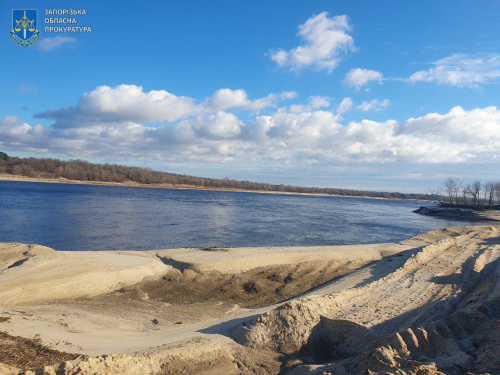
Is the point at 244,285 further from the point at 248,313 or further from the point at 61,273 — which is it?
the point at 61,273

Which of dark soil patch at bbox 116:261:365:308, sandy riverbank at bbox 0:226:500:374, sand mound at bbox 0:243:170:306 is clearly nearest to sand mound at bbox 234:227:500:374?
sandy riverbank at bbox 0:226:500:374

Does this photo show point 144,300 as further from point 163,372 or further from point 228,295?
point 163,372

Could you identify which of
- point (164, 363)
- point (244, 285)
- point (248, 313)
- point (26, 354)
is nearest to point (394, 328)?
point (248, 313)

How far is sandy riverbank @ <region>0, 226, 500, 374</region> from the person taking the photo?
213 inches

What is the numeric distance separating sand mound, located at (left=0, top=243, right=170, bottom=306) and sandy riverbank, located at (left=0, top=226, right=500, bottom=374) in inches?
1.5

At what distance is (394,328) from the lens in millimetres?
6785

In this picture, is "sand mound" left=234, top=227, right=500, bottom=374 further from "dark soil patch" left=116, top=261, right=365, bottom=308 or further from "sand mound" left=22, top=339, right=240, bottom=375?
"dark soil patch" left=116, top=261, right=365, bottom=308

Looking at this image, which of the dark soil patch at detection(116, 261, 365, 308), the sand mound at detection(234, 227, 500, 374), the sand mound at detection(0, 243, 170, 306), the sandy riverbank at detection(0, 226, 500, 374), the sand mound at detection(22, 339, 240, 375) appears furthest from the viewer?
the dark soil patch at detection(116, 261, 365, 308)

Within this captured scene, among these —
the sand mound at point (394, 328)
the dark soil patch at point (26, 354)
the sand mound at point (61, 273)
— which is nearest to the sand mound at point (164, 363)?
the dark soil patch at point (26, 354)

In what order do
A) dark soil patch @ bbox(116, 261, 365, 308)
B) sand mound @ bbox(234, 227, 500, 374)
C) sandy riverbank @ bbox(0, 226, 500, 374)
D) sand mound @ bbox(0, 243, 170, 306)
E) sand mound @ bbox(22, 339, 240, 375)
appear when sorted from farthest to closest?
dark soil patch @ bbox(116, 261, 365, 308) < sand mound @ bbox(0, 243, 170, 306) < sandy riverbank @ bbox(0, 226, 500, 374) < sand mound @ bbox(234, 227, 500, 374) < sand mound @ bbox(22, 339, 240, 375)

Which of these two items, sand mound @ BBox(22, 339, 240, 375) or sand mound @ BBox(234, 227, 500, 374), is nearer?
sand mound @ BBox(22, 339, 240, 375)

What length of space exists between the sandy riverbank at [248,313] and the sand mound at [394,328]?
26mm

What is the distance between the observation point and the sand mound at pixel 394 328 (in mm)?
5020

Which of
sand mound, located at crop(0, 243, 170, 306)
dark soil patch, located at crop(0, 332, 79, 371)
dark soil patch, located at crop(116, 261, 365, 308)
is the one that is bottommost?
dark soil patch, located at crop(116, 261, 365, 308)
